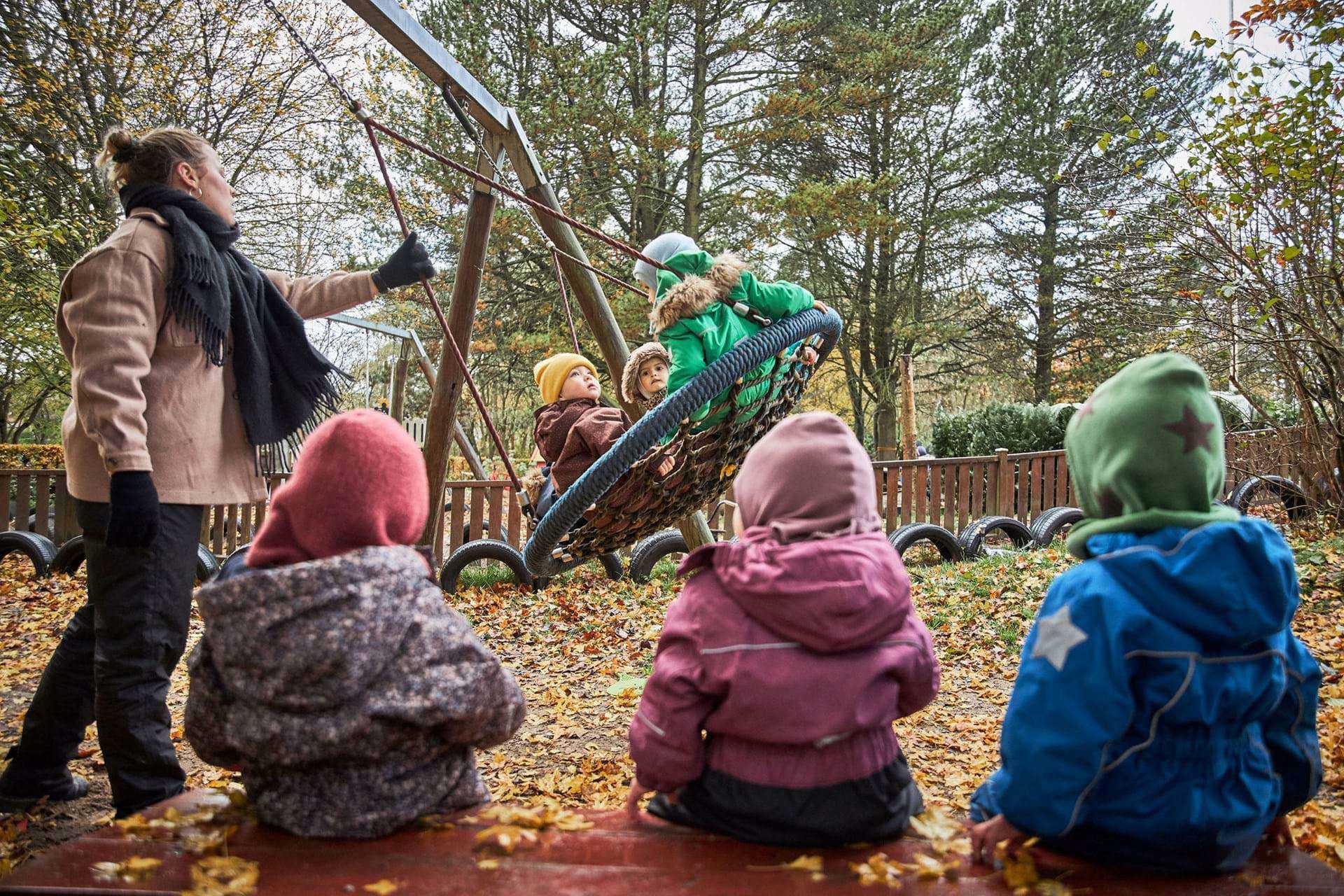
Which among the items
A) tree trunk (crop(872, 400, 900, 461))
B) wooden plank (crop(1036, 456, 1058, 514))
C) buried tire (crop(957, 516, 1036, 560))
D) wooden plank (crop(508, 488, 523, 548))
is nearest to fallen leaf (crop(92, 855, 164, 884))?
wooden plank (crop(508, 488, 523, 548))

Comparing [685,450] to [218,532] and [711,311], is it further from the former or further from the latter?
[218,532]

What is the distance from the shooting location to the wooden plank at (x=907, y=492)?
9.34 metres

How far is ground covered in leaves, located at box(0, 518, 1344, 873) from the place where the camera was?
304cm

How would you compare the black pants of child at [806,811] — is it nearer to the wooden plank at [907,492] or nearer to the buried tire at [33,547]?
the buried tire at [33,547]

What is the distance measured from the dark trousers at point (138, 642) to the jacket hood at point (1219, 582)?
210 cm

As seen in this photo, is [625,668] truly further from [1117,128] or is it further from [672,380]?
[1117,128]

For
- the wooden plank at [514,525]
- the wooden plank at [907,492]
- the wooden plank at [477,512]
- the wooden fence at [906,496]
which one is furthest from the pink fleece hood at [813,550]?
the wooden plank at [907,492]

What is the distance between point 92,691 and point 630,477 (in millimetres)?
1733

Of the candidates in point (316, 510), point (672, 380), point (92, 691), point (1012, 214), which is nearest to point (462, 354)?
point (672, 380)

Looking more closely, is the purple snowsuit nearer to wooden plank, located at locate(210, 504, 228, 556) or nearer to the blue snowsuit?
the blue snowsuit

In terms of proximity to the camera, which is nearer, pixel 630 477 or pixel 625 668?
pixel 630 477

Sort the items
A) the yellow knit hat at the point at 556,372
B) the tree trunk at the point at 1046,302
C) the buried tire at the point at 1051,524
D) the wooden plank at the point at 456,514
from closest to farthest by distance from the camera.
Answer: the yellow knit hat at the point at 556,372 < the buried tire at the point at 1051,524 < the wooden plank at the point at 456,514 < the tree trunk at the point at 1046,302

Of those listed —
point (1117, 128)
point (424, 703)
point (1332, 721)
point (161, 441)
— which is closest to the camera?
point (424, 703)

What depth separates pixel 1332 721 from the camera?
133 inches
